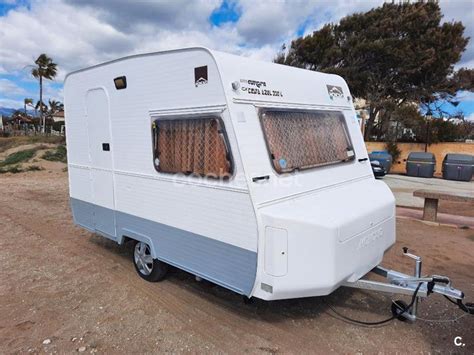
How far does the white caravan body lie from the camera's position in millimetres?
2977

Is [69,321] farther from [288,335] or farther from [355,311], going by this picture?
[355,311]

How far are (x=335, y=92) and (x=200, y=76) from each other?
1944mm

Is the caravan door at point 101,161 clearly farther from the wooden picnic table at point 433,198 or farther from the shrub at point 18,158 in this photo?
the shrub at point 18,158

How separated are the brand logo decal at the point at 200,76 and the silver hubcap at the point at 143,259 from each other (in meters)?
2.20

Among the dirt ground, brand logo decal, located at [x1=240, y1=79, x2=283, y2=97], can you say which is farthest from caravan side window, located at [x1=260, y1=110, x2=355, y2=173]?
the dirt ground

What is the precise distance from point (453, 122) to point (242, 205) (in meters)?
19.2

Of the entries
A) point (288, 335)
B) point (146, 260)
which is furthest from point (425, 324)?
point (146, 260)

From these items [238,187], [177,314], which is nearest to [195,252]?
[177,314]

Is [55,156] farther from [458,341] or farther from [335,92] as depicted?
[458,341]

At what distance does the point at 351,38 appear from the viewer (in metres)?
19.8

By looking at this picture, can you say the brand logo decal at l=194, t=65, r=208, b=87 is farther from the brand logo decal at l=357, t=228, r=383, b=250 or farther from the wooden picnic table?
the wooden picnic table

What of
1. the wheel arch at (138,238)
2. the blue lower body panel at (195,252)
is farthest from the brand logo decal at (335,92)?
the wheel arch at (138,238)

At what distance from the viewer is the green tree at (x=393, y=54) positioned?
18.6m

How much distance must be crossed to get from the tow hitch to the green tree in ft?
57.1
